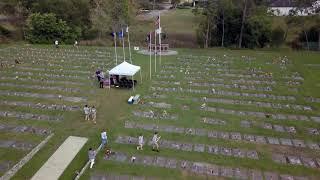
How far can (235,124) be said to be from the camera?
64.0 ft

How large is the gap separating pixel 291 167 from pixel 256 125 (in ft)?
14.7

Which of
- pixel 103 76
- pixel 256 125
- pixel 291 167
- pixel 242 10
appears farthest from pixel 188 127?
pixel 242 10

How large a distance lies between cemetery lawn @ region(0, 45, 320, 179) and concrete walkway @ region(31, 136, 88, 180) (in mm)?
302

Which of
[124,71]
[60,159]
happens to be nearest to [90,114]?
[60,159]

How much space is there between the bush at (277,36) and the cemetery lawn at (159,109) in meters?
6.02

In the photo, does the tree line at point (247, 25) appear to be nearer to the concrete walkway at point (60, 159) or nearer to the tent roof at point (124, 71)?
the tent roof at point (124, 71)

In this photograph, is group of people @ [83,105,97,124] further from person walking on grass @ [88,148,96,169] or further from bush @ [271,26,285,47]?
bush @ [271,26,285,47]

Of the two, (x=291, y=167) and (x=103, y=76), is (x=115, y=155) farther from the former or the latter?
(x=103, y=76)

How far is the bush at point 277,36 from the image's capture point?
1732 inches

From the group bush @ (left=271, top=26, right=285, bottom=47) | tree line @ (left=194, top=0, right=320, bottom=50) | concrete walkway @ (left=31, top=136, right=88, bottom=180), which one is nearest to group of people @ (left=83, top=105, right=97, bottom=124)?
concrete walkway @ (left=31, top=136, right=88, bottom=180)

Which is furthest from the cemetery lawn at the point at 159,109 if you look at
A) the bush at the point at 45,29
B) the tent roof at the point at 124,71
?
the bush at the point at 45,29

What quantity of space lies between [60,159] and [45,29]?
31.9 meters

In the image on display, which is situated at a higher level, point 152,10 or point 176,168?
point 152,10

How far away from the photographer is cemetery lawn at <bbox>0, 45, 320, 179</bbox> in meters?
15.4
